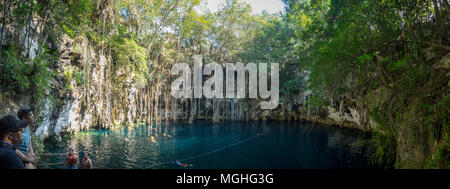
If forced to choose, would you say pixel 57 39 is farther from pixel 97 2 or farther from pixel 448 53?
pixel 448 53

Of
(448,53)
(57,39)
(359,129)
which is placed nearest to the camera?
(448,53)

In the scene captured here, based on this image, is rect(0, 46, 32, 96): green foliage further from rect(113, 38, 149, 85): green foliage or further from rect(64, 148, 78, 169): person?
rect(113, 38, 149, 85): green foliage

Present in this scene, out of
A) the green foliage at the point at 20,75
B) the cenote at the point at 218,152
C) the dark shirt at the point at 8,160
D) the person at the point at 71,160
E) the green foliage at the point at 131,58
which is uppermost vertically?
the green foliage at the point at 131,58

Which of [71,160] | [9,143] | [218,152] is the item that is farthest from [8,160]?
[218,152]

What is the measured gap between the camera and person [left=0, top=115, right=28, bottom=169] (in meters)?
1.28

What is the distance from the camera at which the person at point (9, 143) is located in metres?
1.28

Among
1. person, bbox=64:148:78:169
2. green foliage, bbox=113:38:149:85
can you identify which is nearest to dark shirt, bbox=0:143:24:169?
person, bbox=64:148:78:169

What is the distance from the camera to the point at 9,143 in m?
1.50

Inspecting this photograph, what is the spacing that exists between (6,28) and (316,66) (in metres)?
8.44

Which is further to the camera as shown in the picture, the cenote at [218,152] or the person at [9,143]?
the cenote at [218,152]

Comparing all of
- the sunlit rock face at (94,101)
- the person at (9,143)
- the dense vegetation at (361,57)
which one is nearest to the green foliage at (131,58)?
the dense vegetation at (361,57)

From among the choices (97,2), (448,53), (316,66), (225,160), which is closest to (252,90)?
(225,160)

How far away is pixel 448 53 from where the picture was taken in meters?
2.17

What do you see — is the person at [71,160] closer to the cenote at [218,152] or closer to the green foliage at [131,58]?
the cenote at [218,152]
